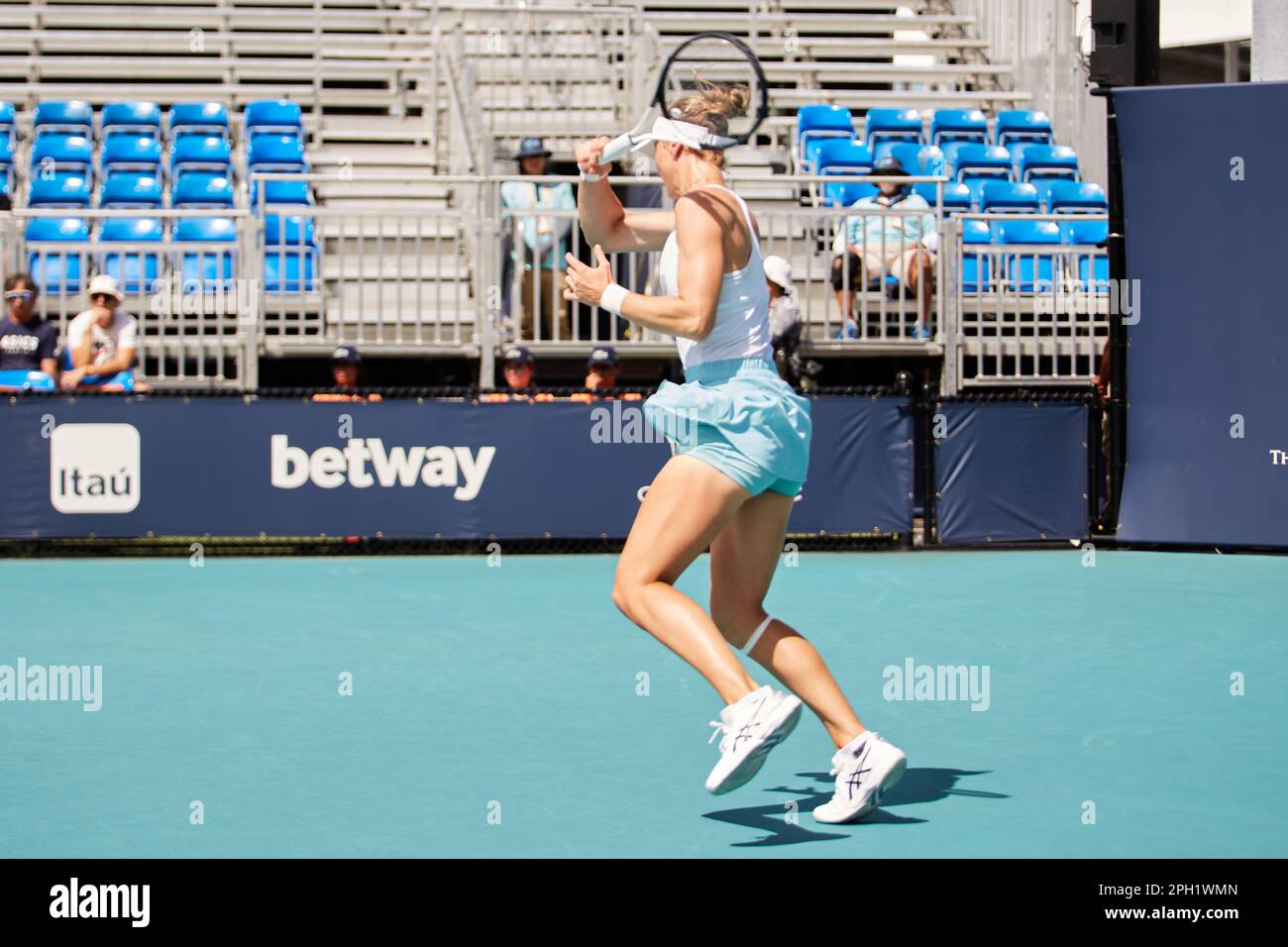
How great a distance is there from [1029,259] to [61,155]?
34.1 feet

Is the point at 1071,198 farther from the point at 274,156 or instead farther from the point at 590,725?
the point at 590,725

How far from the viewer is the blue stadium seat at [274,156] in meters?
19.4

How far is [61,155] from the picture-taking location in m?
19.7

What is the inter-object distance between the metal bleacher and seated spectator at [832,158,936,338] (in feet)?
0.81

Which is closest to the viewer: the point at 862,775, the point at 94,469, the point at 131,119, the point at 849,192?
the point at 862,775

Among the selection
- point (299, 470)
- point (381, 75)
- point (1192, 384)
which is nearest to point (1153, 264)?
point (1192, 384)

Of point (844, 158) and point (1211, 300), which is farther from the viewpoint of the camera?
point (844, 158)

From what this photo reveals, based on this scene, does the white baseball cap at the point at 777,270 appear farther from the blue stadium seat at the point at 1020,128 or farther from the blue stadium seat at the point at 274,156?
the blue stadium seat at the point at 1020,128

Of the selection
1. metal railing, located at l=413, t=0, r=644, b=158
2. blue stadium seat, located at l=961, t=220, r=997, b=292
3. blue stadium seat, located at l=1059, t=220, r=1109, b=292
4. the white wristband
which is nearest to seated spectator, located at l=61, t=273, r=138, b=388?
metal railing, located at l=413, t=0, r=644, b=158

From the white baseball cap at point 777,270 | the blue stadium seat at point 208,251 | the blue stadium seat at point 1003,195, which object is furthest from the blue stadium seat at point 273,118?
the white baseball cap at point 777,270

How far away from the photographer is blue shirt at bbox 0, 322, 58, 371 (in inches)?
591

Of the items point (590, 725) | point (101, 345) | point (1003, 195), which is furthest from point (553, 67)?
point (590, 725)

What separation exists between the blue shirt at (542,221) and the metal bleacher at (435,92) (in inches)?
13.1
